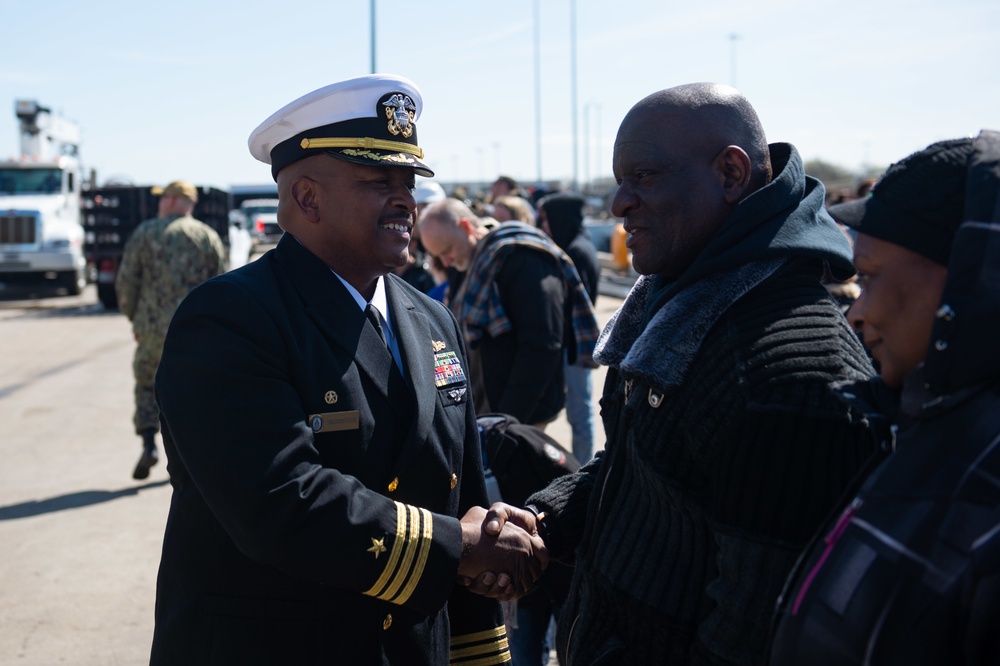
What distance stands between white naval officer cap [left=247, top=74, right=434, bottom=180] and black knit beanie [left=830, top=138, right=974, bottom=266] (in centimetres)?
135

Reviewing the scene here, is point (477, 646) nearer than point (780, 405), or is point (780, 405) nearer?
point (780, 405)

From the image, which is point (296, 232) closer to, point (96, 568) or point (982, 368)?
point (982, 368)

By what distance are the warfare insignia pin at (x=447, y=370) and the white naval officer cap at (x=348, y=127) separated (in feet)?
1.71

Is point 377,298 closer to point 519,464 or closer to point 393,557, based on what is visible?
point 393,557

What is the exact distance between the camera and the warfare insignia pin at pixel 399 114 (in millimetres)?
2705

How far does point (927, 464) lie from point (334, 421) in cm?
140

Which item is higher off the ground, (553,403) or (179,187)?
(179,187)

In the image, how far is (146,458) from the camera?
7645 mm

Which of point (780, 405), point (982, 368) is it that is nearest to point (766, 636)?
point (780, 405)

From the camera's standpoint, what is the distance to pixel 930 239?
1546 mm

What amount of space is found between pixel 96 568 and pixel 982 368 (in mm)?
5490

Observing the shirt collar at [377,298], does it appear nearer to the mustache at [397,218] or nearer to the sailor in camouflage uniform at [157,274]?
the mustache at [397,218]

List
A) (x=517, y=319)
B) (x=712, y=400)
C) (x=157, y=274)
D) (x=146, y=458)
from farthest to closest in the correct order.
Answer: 1. (x=157, y=274)
2. (x=146, y=458)
3. (x=517, y=319)
4. (x=712, y=400)

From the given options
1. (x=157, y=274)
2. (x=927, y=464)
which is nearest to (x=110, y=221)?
(x=157, y=274)
